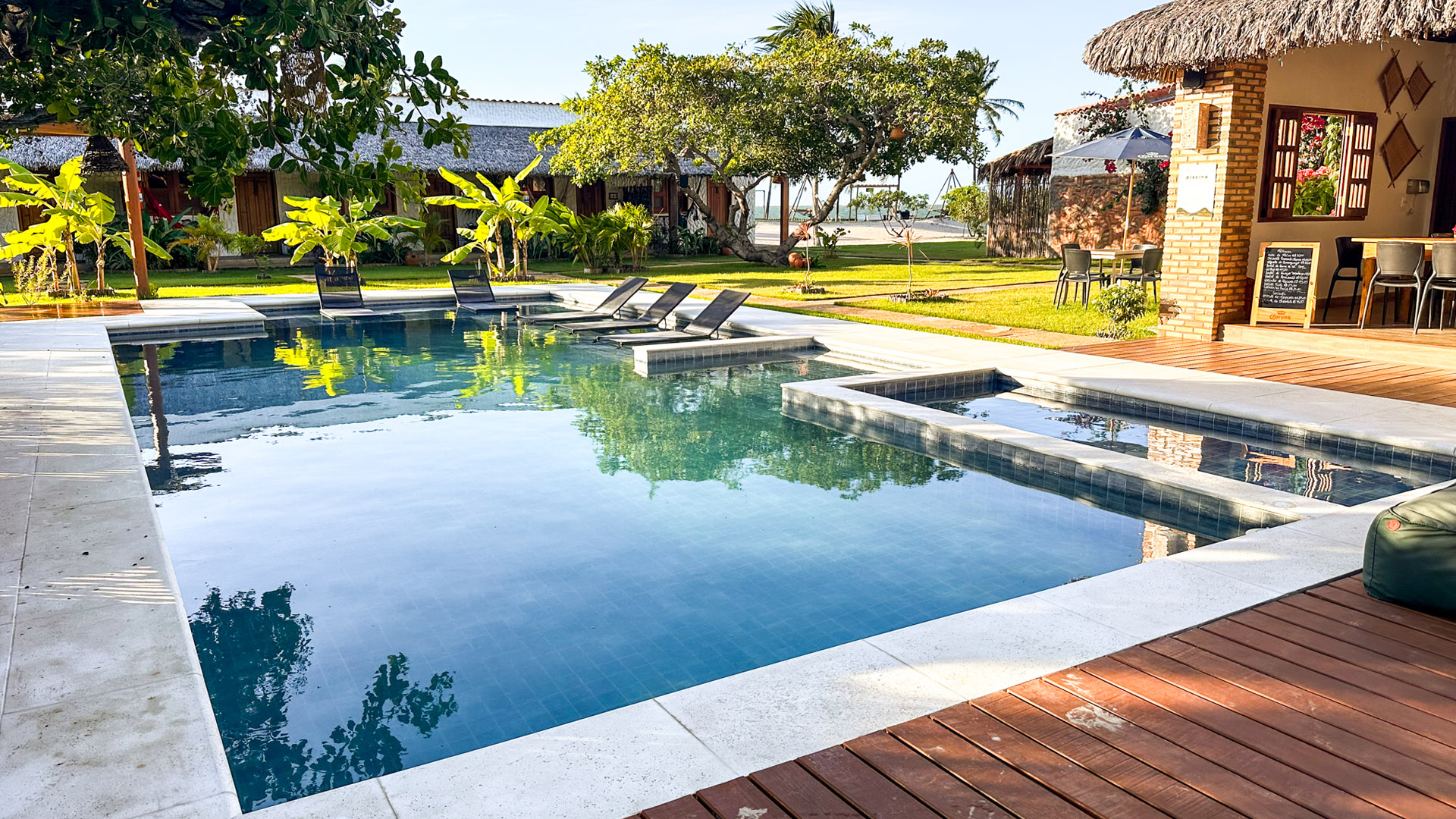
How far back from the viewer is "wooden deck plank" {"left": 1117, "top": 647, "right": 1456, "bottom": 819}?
105 inches

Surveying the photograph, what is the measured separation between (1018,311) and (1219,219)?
13.4ft

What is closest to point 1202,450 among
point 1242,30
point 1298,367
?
point 1298,367

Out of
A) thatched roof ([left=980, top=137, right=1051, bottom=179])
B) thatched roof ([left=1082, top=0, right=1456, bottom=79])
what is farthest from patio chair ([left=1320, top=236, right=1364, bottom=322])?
thatched roof ([left=980, top=137, right=1051, bottom=179])

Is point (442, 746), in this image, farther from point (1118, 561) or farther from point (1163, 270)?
point (1163, 270)

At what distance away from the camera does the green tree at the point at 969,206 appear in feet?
116

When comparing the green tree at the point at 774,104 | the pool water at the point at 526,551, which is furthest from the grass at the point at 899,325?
the green tree at the point at 774,104

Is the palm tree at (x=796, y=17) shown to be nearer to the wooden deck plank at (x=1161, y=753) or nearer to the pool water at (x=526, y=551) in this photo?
the pool water at (x=526, y=551)

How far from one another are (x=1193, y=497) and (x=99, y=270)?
17.2 metres

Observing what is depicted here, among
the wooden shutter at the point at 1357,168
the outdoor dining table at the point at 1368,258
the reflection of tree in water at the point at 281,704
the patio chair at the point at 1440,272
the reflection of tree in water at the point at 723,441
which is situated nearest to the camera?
the reflection of tree in water at the point at 281,704

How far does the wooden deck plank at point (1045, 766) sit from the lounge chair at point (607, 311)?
477 inches

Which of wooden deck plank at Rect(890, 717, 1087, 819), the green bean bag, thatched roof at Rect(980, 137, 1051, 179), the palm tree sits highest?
the palm tree

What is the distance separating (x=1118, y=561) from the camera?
5434 millimetres

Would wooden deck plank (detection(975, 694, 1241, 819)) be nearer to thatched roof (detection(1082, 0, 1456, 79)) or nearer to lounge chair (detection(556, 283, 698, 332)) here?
thatched roof (detection(1082, 0, 1456, 79))

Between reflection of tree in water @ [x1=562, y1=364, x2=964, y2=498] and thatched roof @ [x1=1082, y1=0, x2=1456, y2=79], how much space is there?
520 cm
